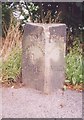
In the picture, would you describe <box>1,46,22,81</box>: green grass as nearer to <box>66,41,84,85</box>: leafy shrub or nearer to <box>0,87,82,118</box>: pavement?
<box>0,87,82,118</box>: pavement

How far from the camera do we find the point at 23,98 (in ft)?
17.3

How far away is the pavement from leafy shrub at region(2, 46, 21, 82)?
337 mm

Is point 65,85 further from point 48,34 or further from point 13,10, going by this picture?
point 13,10

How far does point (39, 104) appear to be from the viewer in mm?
5043

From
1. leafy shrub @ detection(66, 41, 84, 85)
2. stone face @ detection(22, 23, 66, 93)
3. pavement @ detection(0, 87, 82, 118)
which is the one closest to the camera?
pavement @ detection(0, 87, 82, 118)

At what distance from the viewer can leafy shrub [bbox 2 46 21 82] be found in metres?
6.07

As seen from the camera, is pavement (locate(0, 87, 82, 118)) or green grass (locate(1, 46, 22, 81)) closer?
pavement (locate(0, 87, 82, 118))

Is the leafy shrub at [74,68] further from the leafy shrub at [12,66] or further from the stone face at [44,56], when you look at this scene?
the leafy shrub at [12,66]

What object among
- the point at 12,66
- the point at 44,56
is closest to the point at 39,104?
the point at 44,56

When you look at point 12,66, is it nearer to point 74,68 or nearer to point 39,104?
point 74,68

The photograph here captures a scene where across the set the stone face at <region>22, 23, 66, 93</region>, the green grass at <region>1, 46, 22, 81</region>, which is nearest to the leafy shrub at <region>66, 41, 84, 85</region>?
the stone face at <region>22, 23, 66, 93</region>

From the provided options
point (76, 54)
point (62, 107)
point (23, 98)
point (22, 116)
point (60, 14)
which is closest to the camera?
point (22, 116)

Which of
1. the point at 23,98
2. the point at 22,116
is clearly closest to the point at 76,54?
the point at 23,98

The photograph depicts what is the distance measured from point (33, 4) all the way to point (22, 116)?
14.0 ft
